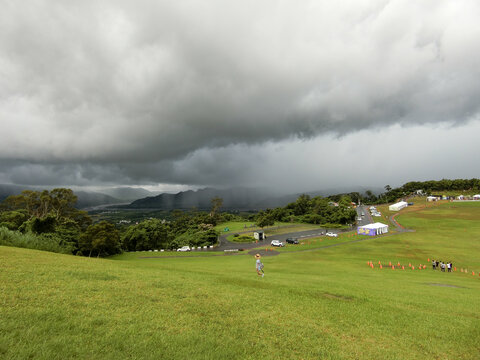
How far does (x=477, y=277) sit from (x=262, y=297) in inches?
1227

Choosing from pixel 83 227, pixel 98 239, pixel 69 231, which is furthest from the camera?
pixel 83 227

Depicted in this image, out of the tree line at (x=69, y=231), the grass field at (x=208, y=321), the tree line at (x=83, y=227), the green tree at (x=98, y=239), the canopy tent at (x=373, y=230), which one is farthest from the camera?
the canopy tent at (x=373, y=230)

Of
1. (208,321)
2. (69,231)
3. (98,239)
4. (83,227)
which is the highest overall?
(69,231)

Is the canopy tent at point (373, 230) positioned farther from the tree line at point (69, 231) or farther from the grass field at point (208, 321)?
the grass field at point (208, 321)

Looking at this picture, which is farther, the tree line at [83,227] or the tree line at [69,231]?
the tree line at [83,227]

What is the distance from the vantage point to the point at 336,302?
1113 centimetres

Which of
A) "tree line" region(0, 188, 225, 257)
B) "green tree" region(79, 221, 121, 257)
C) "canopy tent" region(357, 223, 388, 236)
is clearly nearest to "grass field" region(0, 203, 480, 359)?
"tree line" region(0, 188, 225, 257)

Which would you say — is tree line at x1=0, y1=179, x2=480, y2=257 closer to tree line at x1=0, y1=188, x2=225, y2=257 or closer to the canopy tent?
tree line at x1=0, y1=188, x2=225, y2=257

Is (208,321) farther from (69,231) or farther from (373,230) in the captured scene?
(373,230)

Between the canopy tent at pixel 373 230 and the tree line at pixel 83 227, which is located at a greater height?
the tree line at pixel 83 227

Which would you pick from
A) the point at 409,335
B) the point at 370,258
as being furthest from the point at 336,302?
the point at 370,258

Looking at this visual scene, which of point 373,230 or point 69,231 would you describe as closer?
point 69,231

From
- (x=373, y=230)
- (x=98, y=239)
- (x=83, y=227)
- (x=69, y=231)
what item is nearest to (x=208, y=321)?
(x=98, y=239)

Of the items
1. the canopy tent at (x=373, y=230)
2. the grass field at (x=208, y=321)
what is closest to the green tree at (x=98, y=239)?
the grass field at (x=208, y=321)
